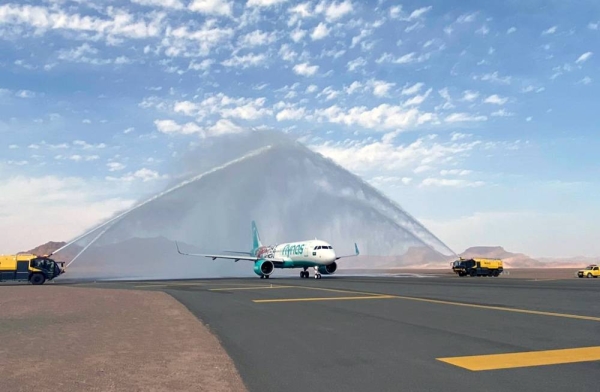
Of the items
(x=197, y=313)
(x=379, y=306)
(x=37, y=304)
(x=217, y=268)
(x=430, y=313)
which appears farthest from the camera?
(x=217, y=268)

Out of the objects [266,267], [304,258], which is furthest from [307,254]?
[266,267]

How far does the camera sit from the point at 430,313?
699 inches

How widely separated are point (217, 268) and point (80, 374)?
120 metres

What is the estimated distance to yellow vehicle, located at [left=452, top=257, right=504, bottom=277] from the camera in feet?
213

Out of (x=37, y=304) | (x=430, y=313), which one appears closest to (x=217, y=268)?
(x=37, y=304)

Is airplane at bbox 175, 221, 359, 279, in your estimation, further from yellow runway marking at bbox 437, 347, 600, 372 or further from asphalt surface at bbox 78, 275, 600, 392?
yellow runway marking at bbox 437, 347, 600, 372

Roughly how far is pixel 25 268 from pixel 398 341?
43.4 meters


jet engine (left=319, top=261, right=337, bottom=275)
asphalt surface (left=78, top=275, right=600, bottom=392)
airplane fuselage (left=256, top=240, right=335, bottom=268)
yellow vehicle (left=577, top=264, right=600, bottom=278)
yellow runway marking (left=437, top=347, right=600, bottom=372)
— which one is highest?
airplane fuselage (left=256, top=240, right=335, bottom=268)

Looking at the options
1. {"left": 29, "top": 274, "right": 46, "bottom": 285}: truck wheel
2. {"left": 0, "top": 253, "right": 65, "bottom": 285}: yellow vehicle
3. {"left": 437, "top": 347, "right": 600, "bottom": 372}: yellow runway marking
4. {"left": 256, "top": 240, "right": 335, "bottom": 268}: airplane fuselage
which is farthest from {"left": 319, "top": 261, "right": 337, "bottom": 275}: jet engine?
{"left": 437, "top": 347, "right": 600, "bottom": 372}: yellow runway marking

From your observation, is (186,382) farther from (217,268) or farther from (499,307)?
(217,268)

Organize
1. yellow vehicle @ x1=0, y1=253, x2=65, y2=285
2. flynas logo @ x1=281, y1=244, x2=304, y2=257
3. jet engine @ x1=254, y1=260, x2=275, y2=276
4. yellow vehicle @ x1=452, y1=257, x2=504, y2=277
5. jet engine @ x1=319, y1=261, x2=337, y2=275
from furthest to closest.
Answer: yellow vehicle @ x1=452, y1=257, x2=504, y2=277 → jet engine @ x1=254, y1=260, x2=275, y2=276 → flynas logo @ x1=281, y1=244, x2=304, y2=257 → jet engine @ x1=319, y1=261, x2=337, y2=275 → yellow vehicle @ x1=0, y1=253, x2=65, y2=285

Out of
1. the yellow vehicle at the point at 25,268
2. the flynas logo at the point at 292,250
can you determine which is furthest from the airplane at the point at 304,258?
the yellow vehicle at the point at 25,268

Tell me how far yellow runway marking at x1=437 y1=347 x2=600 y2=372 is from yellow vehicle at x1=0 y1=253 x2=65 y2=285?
4509cm

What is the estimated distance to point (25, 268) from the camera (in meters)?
45.1
